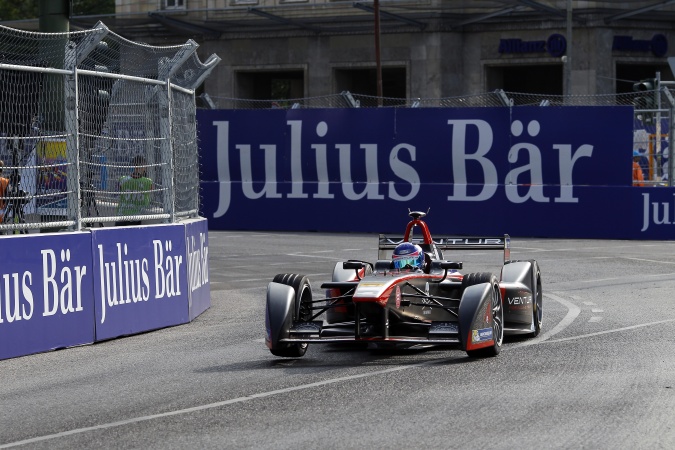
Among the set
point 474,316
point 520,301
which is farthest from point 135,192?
point 474,316

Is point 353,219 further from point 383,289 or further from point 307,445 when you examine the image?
point 307,445

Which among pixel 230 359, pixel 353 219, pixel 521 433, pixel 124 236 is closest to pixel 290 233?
pixel 353 219

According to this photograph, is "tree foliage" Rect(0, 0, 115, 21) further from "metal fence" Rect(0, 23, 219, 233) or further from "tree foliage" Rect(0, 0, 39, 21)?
"metal fence" Rect(0, 23, 219, 233)

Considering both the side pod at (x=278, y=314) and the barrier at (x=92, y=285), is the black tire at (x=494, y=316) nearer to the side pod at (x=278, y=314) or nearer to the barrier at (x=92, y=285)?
the side pod at (x=278, y=314)

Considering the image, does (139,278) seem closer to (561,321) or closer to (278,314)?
(278,314)

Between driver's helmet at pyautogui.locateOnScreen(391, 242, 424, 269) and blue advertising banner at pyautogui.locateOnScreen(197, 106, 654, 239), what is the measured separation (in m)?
14.7

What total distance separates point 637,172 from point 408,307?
53.2 feet

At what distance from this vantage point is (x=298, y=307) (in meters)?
11.0

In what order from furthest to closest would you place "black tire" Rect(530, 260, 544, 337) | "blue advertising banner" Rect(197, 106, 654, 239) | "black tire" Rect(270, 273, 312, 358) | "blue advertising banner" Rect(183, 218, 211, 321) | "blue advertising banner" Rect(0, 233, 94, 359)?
"blue advertising banner" Rect(197, 106, 654, 239), "blue advertising banner" Rect(183, 218, 211, 321), "black tire" Rect(530, 260, 544, 337), "blue advertising banner" Rect(0, 233, 94, 359), "black tire" Rect(270, 273, 312, 358)

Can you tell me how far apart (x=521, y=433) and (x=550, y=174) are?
1922 centimetres

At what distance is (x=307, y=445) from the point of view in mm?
7418

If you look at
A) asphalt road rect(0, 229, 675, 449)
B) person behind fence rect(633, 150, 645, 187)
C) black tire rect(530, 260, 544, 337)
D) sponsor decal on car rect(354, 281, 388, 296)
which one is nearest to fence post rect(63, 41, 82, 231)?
asphalt road rect(0, 229, 675, 449)

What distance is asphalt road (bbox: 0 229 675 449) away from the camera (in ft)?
25.2

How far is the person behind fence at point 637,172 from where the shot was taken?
85.9 feet
